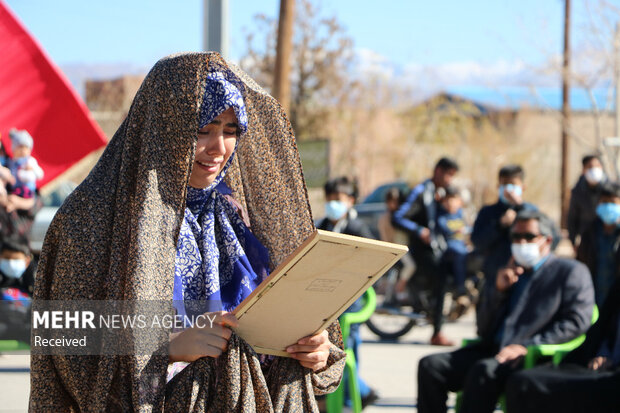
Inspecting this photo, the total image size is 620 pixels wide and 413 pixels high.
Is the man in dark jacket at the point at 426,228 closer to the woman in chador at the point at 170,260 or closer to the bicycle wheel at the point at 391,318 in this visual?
the bicycle wheel at the point at 391,318

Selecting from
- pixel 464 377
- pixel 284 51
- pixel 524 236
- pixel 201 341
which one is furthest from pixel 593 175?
pixel 201 341

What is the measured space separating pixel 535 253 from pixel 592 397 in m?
1.08

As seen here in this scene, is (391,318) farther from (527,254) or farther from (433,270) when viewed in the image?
(527,254)

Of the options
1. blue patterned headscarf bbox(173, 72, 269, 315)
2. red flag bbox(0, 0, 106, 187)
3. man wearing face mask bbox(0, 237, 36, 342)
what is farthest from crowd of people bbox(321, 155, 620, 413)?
man wearing face mask bbox(0, 237, 36, 342)

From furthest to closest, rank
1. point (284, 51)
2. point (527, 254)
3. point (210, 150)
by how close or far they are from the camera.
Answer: point (284, 51) → point (527, 254) → point (210, 150)

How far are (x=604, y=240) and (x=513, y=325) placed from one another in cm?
293

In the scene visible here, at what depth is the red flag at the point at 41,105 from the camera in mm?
5754

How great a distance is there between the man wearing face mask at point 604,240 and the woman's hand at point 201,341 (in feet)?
19.2

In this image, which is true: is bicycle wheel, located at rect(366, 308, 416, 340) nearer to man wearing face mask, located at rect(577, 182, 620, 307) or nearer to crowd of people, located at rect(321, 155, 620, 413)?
man wearing face mask, located at rect(577, 182, 620, 307)

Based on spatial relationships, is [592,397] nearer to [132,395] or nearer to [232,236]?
[232,236]

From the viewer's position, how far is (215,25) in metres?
4.35

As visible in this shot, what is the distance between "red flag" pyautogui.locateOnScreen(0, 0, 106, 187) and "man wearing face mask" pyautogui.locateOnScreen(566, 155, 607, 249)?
16.1 ft

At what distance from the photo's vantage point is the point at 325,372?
7.80 feet

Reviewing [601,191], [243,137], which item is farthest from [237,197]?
[601,191]
